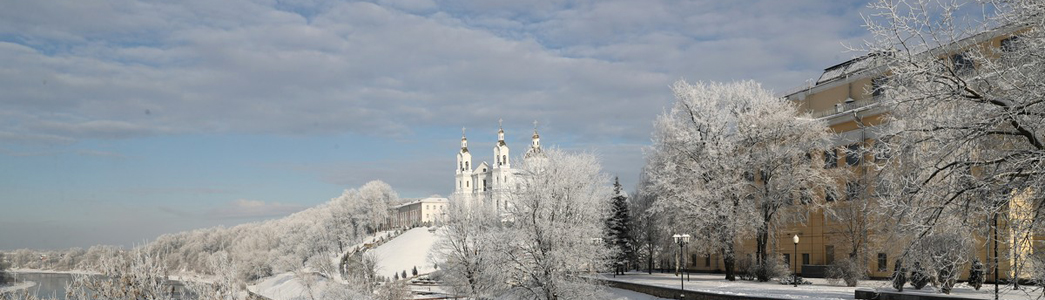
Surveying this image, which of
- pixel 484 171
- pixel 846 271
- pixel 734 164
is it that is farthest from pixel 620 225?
pixel 484 171

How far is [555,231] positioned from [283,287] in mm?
55177

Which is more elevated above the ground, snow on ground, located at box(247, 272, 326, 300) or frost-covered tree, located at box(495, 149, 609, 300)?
frost-covered tree, located at box(495, 149, 609, 300)

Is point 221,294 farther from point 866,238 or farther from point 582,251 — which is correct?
point 866,238

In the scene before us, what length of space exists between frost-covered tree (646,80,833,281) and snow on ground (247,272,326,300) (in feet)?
118

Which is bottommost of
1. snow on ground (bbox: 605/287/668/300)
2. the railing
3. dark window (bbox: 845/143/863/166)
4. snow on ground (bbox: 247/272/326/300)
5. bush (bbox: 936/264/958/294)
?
snow on ground (bbox: 247/272/326/300)

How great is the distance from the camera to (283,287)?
3223 inches

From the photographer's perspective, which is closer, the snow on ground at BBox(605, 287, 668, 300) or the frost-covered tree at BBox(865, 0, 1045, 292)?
the frost-covered tree at BBox(865, 0, 1045, 292)

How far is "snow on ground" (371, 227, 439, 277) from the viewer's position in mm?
85688

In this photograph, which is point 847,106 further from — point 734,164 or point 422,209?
point 422,209

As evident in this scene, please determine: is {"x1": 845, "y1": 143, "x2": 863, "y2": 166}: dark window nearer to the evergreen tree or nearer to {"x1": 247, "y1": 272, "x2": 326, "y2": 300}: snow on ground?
the evergreen tree

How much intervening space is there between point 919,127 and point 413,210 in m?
181

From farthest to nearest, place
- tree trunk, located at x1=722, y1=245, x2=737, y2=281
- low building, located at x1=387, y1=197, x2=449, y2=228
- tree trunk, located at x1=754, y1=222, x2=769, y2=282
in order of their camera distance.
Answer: low building, located at x1=387, y1=197, x2=449, y2=228, tree trunk, located at x1=722, y1=245, x2=737, y2=281, tree trunk, located at x1=754, y1=222, x2=769, y2=282

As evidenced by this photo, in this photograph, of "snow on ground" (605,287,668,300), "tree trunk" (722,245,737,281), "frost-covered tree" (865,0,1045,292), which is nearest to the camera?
"frost-covered tree" (865,0,1045,292)

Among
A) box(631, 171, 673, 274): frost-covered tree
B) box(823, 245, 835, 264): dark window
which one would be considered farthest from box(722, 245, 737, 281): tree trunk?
box(631, 171, 673, 274): frost-covered tree
